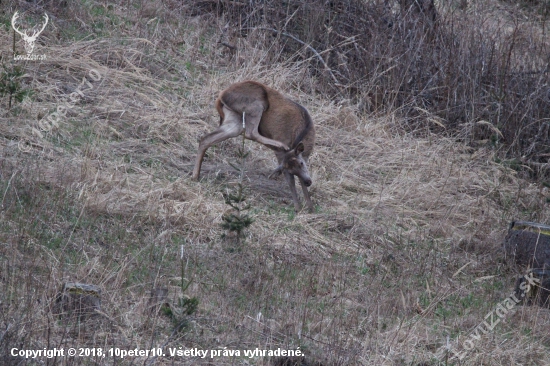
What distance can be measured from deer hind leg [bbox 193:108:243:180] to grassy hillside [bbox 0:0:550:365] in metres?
0.26

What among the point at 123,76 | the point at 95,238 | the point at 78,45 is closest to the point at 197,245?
the point at 95,238

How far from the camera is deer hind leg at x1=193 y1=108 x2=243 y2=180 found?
29.0 ft

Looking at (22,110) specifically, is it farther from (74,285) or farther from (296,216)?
(74,285)

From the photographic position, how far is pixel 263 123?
9062mm

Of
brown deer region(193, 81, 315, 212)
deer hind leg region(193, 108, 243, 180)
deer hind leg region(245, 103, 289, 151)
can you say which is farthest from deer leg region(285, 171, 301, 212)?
deer hind leg region(193, 108, 243, 180)

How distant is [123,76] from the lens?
1058cm

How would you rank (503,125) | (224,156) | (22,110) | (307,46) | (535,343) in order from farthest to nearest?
(307,46), (503,125), (224,156), (22,110), (535,343)

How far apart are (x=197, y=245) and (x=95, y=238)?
89 centimetres

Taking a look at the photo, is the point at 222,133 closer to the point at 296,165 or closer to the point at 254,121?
the point at 254,121

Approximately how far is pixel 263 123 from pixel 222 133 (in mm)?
477

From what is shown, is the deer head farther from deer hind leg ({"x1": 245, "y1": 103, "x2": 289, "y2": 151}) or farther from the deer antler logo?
the deer antler logo

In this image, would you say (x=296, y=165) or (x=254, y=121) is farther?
(x=254, y=121)

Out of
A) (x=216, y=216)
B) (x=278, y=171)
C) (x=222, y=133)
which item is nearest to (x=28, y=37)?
(x=222, y=133)

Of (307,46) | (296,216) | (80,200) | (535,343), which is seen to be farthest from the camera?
(307,46)
